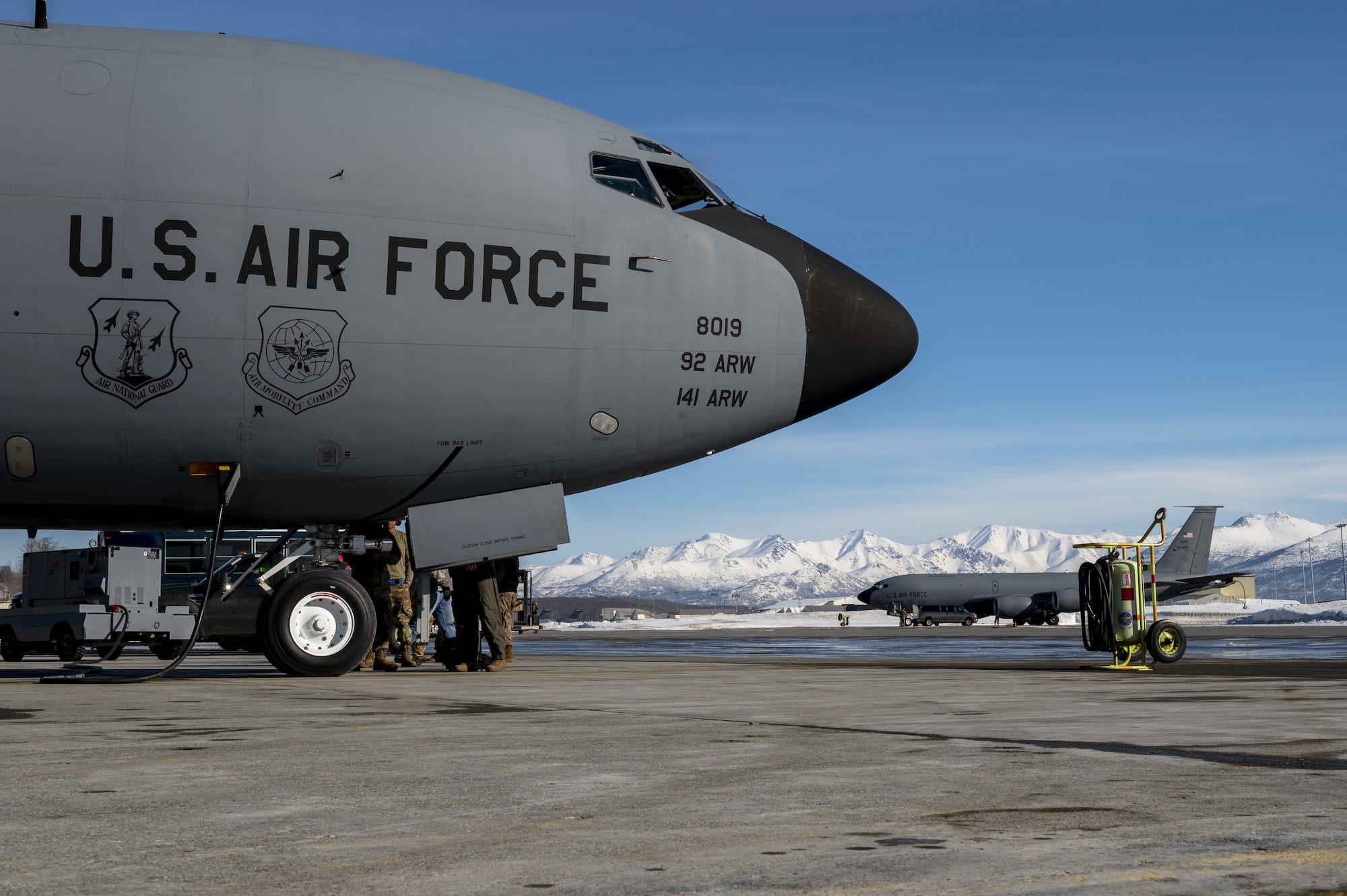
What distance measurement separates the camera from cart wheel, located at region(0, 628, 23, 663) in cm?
2556

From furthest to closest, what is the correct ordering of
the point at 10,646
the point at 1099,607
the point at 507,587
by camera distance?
the point at 10,646
the point at 507,587
the point at 1099,607

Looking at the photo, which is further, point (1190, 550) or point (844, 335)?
point (1190, 550)

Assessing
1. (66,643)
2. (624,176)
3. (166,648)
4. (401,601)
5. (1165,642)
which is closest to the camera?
(624,176)

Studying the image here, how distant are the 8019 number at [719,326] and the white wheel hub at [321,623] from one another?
5.22 metres

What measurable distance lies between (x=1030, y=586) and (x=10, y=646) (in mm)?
85774

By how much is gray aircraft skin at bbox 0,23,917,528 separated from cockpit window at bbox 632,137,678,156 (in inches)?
2.1

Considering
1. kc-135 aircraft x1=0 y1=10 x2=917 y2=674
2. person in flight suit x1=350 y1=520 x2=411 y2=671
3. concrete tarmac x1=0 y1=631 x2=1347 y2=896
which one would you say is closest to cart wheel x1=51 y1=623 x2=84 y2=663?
person in flight suit x1=350 y1=520 x2=411 y2=671

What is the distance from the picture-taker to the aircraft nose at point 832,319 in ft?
48.9

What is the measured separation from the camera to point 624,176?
585 inches

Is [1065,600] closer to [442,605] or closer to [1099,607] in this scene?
[442,605]

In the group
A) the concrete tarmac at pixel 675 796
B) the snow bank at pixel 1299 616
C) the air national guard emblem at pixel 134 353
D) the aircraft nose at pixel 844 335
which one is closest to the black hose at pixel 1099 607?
the aircraft nose at pixel 844 335

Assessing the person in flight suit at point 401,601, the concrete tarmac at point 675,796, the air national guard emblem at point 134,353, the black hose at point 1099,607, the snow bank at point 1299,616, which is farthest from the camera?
the snow bank at point 1299,616

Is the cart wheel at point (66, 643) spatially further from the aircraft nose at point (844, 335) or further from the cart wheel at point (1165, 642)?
the cart wheel at point (1165, 642)

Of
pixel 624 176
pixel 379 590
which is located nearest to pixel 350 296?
pixel 624 176
